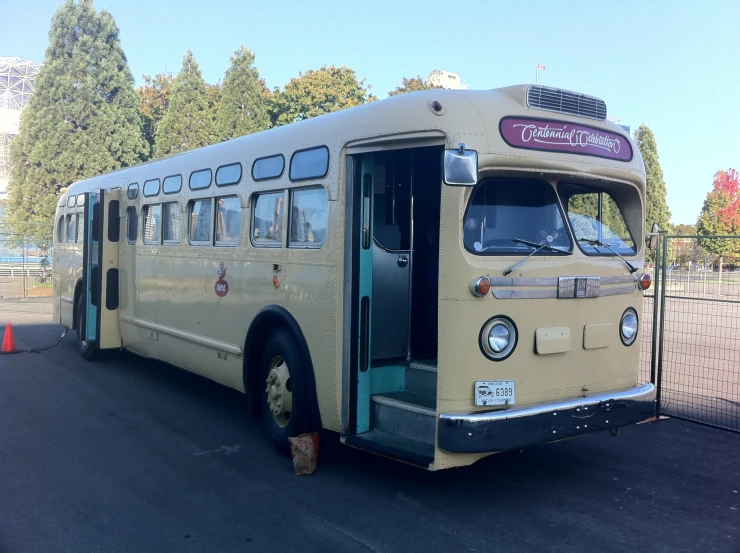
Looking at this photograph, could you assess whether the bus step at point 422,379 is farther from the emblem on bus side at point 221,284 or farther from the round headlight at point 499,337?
the emblem on bus side at point 221,284

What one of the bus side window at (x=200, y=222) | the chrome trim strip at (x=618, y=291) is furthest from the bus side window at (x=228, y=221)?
the chrome trim strip at (x=618, y=291)

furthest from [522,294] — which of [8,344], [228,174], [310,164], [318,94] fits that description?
[318,94]

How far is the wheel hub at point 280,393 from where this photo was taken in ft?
19.7

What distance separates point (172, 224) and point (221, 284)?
1.74 metres

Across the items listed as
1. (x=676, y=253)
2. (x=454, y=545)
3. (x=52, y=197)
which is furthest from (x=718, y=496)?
(x=52, y=197)

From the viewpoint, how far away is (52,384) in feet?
30.2

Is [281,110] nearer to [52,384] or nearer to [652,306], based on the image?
[52,384]

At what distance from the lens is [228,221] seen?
23.4 feet

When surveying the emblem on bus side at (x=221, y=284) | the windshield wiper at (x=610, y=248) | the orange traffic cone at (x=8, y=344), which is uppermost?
the windshield wiper at (x=610, y=248)

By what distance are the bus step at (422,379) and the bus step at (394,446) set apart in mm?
511

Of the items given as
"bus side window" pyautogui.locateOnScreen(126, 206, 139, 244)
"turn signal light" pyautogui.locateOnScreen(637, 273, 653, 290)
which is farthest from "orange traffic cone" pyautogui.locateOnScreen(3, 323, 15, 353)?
"turn signal light" pyautogui.locateOnScreen(637, 273, 653, 290)

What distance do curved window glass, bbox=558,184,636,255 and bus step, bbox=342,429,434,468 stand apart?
1970mm

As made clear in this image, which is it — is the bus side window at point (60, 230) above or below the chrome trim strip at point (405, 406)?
above

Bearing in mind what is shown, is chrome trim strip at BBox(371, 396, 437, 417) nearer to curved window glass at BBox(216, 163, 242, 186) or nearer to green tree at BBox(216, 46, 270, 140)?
curved window glass at BBox(216, 163, 242, 186)
